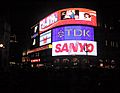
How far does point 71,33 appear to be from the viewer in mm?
54781

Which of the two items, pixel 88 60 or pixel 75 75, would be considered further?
pixel 88 60

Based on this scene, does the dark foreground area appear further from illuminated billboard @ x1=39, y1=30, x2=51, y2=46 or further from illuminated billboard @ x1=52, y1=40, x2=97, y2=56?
illuminated billboard @ x1=39, y1=30, x2=51, y2=46

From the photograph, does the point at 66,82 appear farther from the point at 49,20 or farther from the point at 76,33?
the point at 49,20

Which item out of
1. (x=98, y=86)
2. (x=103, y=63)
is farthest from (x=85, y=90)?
(x=103, y=63)

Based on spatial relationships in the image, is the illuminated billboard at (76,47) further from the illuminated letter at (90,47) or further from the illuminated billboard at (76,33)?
the illuminated billboard at (76,33)

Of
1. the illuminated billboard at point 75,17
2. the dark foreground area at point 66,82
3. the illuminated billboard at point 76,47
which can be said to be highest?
the illuminated billboard at point 75,17

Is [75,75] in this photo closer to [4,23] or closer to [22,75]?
[22,75]

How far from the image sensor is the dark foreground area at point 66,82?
9.85m

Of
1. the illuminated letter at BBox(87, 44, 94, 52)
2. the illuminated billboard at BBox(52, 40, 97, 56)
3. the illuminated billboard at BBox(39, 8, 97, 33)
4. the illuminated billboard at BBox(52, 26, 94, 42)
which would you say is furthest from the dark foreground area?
the illuminated billboard at BBox(39, 8, 97, 33)

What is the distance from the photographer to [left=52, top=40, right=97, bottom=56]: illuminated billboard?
179 ft

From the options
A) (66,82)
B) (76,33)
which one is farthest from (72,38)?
(66,82)

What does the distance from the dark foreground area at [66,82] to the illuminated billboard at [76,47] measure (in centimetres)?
4384

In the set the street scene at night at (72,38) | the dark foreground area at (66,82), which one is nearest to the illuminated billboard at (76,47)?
the street scene at night at (72,38)

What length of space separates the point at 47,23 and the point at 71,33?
14542 mm
